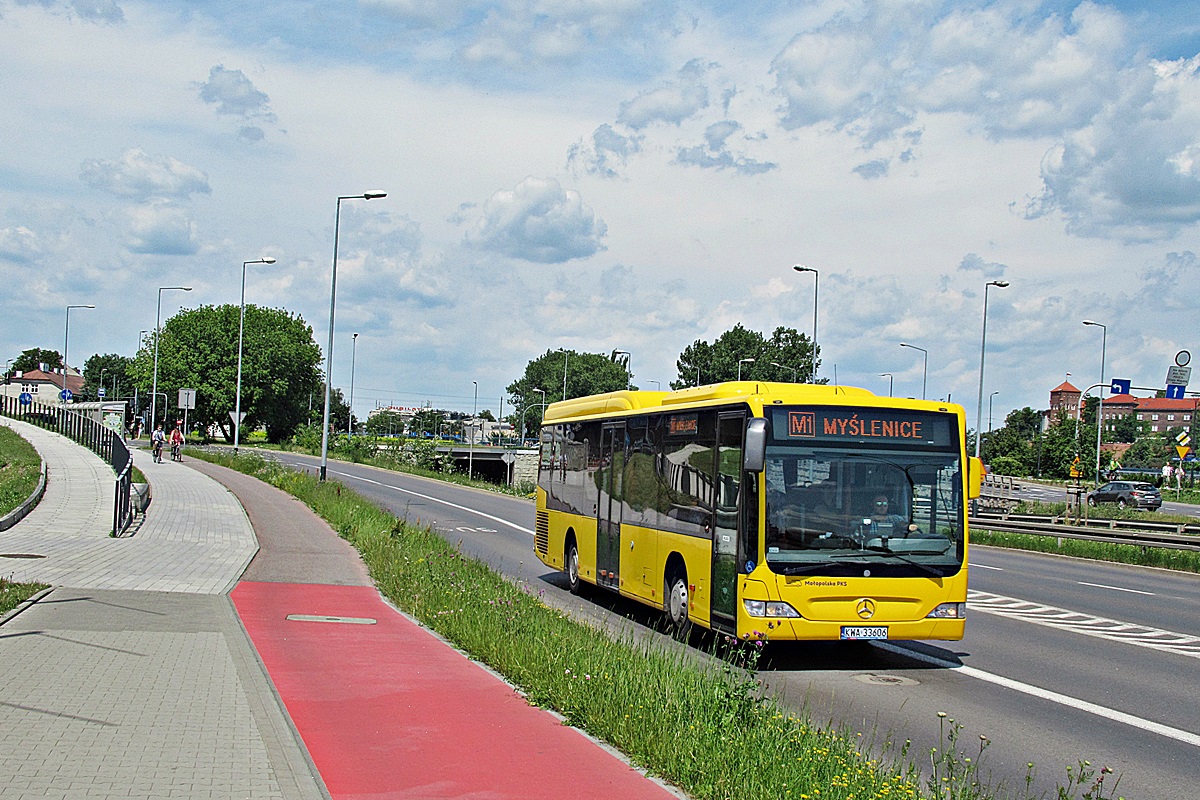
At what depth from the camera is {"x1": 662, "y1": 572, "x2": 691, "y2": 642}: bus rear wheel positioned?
12.3 m

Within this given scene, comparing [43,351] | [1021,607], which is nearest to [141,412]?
[43,351]

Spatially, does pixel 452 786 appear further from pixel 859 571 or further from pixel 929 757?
pixel 859 571

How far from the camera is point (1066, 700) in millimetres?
9750

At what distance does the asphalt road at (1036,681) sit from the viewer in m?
7.84

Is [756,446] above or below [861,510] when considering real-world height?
above

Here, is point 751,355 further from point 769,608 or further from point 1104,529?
point 769,608

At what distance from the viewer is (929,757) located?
24.6ft

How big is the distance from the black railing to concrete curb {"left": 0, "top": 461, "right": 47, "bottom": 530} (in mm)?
1897

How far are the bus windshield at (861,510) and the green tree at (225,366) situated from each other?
86003mm

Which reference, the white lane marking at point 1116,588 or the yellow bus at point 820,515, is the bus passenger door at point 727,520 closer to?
the yellow bus at point 820,515

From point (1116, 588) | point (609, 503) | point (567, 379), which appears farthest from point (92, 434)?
point (567, 379)

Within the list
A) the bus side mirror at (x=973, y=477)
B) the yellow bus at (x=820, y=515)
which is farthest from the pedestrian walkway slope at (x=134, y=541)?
the bus side mirror at (x=973, y=477)

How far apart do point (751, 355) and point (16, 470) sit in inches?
2797

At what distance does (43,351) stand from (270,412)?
9264 cm
